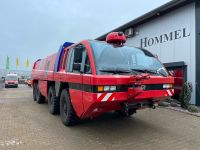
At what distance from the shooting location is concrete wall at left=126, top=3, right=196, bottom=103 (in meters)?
9.37

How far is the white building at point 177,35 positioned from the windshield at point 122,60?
4.22 meters

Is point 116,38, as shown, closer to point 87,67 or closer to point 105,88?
point 87,67

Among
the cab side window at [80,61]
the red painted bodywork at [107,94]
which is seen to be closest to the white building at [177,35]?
the red painted bodywork at [107,94]

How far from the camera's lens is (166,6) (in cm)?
1020

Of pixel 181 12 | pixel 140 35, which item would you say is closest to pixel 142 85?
pixel 181 12

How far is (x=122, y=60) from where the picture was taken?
5145mm

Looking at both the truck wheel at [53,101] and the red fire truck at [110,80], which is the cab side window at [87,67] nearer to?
the red fire truck at [110,80]

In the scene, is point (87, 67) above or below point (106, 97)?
above

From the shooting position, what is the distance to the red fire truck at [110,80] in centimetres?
443

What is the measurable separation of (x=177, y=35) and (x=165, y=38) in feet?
2.63

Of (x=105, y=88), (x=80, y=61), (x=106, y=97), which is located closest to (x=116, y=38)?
(x=80, y=61)

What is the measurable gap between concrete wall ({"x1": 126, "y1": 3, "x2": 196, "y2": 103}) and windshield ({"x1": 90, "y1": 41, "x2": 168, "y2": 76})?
171 inches

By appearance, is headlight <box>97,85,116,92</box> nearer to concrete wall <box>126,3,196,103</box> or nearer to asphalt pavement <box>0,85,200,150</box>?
asphalt pavement <box>0,85,200,150</box>

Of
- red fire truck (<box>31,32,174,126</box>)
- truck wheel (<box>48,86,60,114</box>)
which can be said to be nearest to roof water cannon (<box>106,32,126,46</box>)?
red fire truck (<box>31,32,174,126</box>)
